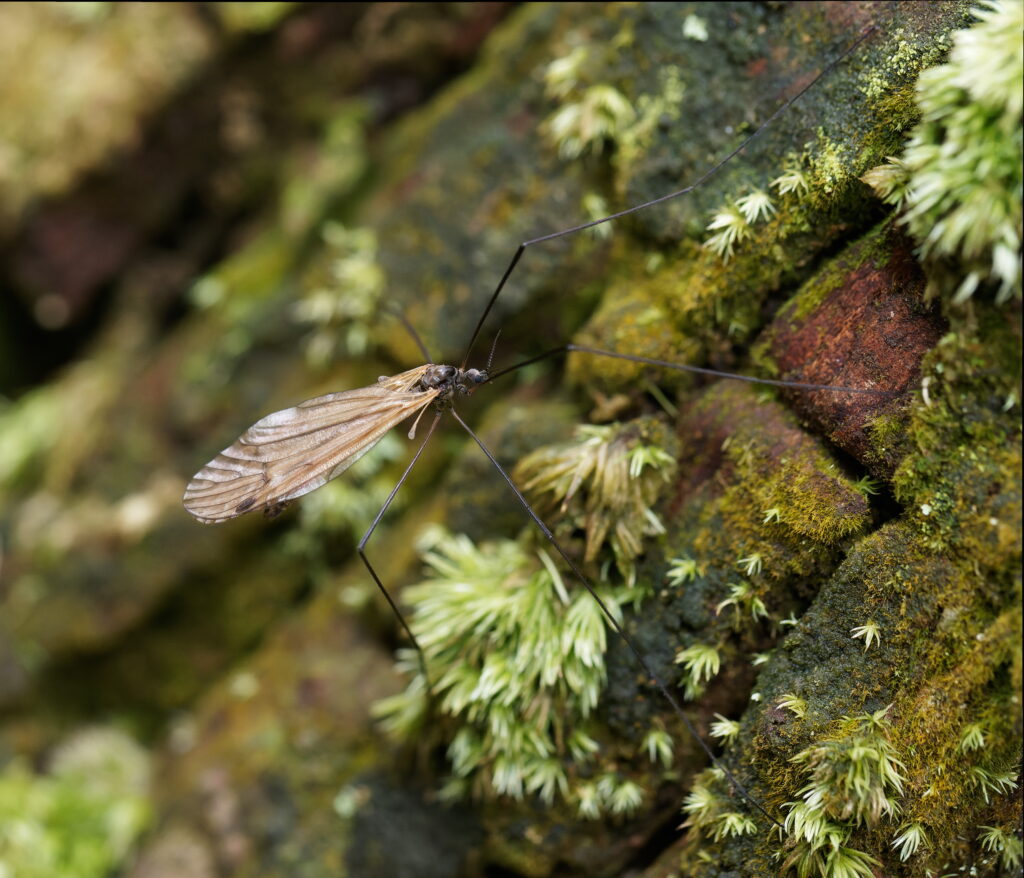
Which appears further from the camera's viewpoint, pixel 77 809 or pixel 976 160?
pixel 77 809

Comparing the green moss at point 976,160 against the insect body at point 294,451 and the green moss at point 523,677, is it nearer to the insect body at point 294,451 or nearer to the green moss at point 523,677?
the green moss at point 523,677

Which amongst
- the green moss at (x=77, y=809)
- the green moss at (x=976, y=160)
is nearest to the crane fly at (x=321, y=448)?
the green moss at (x=976, y=160)

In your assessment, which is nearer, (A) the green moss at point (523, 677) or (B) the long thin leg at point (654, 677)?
(B) the long thin leg at point (654, 677)

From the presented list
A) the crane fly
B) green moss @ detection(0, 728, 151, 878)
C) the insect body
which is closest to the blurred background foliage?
green moss @ detection(0, 728, 151, 878)

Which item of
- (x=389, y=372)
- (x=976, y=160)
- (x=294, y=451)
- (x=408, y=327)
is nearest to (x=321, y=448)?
(x=294, y=451)

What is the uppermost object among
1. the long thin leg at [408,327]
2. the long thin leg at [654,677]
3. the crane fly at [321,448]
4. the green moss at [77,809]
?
the crane fly at [321,448]

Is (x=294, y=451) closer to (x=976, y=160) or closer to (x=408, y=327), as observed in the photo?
(x=408, y=327)
